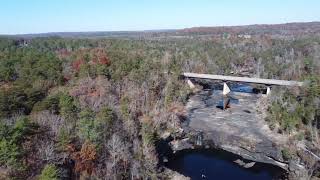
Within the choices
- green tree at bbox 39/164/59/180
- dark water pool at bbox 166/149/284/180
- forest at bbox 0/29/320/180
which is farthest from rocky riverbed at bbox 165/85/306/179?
green tree at bbox 39/164/59/180

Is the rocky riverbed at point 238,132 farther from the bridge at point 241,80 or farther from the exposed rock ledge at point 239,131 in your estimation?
the bridge at point 241,80

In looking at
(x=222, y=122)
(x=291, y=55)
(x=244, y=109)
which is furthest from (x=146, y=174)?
(x=291, y=55)

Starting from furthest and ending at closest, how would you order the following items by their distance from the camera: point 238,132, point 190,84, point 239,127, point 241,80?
point 190,84 < point 241,80 < point 239,127 < point 238,132

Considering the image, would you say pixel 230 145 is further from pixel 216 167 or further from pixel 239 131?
pixel 216 167

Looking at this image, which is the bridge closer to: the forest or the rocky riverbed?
the forest

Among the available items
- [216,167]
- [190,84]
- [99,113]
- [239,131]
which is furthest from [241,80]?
[99,113]

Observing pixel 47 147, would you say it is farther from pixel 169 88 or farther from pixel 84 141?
pixel 169 88
